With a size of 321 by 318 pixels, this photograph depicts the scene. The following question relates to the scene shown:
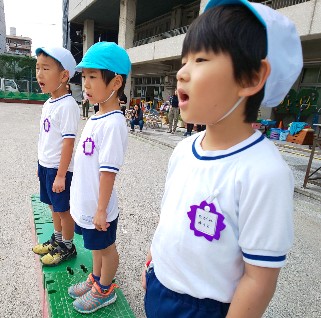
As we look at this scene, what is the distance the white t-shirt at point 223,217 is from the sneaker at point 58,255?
1.46 meters

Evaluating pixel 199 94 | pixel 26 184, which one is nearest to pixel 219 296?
pixel 199 94

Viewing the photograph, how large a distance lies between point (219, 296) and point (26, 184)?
3833mm

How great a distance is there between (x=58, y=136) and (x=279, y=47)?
1.72 m

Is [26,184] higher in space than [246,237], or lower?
lower

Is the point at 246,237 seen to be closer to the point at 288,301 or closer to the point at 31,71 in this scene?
the point at 288,301

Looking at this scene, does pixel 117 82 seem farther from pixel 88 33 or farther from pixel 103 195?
pixel 88 33

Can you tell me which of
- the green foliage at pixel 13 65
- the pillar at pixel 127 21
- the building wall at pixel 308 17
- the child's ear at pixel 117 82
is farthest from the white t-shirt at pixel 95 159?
the green foliage at pixel 13 65

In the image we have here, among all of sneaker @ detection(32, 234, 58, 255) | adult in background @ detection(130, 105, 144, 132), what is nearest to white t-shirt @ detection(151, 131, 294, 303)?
sneaker @ detection(32, 234, 58, 255)

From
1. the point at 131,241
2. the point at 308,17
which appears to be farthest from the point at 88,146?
the point at 308,17

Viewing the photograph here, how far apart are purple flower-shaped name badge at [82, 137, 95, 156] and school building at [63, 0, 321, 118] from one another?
817 cm

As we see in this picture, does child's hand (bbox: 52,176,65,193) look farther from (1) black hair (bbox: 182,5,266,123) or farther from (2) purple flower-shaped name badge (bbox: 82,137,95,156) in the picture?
(1) black hair (bbox: 182,5,266,123)

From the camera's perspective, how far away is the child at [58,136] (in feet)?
6.45

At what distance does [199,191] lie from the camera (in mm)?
856

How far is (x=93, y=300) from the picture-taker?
1.77 meters
